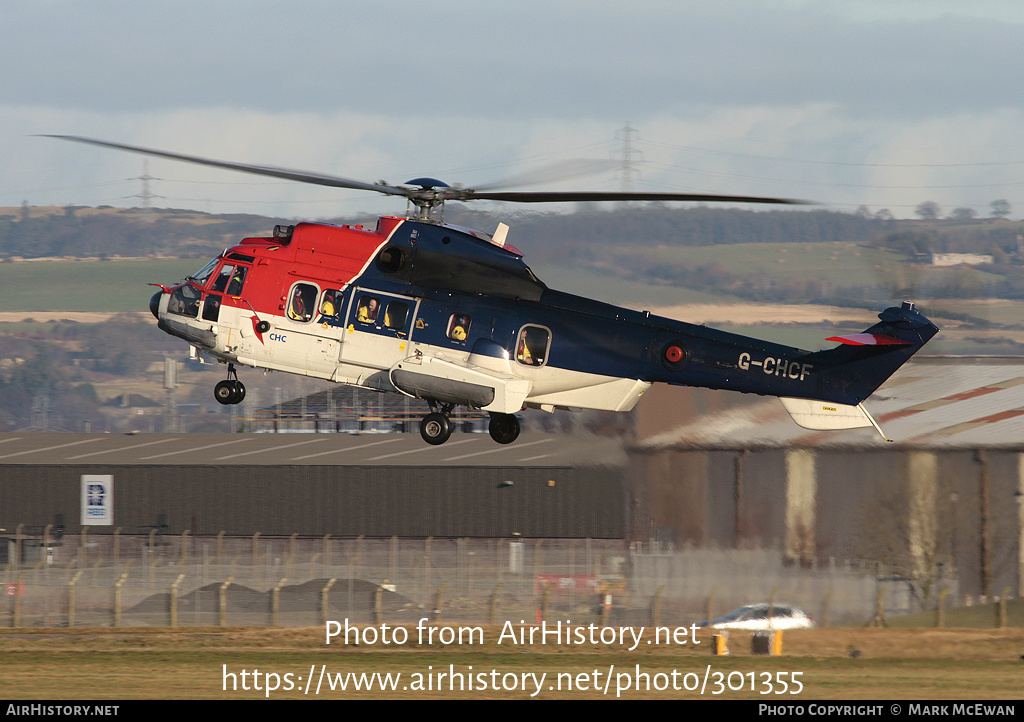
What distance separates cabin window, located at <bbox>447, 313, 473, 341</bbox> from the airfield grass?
922cm

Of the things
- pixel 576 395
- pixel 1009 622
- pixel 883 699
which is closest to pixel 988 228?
pixel 1009 622

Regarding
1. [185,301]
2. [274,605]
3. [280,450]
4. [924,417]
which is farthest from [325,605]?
[280,450]

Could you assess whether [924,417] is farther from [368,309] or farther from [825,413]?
[368,309]

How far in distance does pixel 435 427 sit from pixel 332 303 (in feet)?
11.3

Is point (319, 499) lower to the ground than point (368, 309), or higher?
lower

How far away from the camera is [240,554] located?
132 ft

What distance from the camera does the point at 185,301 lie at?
2597cm

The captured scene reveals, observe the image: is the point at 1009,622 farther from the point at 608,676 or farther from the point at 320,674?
the point at 320,674

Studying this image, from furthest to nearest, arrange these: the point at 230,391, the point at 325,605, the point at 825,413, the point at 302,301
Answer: the point at 325,605 → the point at 230,391 → the point at 825,413 → the point at 302,301

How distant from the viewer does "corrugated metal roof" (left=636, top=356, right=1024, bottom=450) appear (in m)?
35.7

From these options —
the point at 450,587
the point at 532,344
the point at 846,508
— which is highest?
the point at 532,344

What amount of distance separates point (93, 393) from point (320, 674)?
387 ft

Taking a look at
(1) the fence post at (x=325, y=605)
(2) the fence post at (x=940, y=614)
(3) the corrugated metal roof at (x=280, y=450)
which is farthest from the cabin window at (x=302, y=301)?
(3) the corrugated metal roof at (x=280, y=450)

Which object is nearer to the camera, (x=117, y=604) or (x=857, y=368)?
(x=857, y=368)
